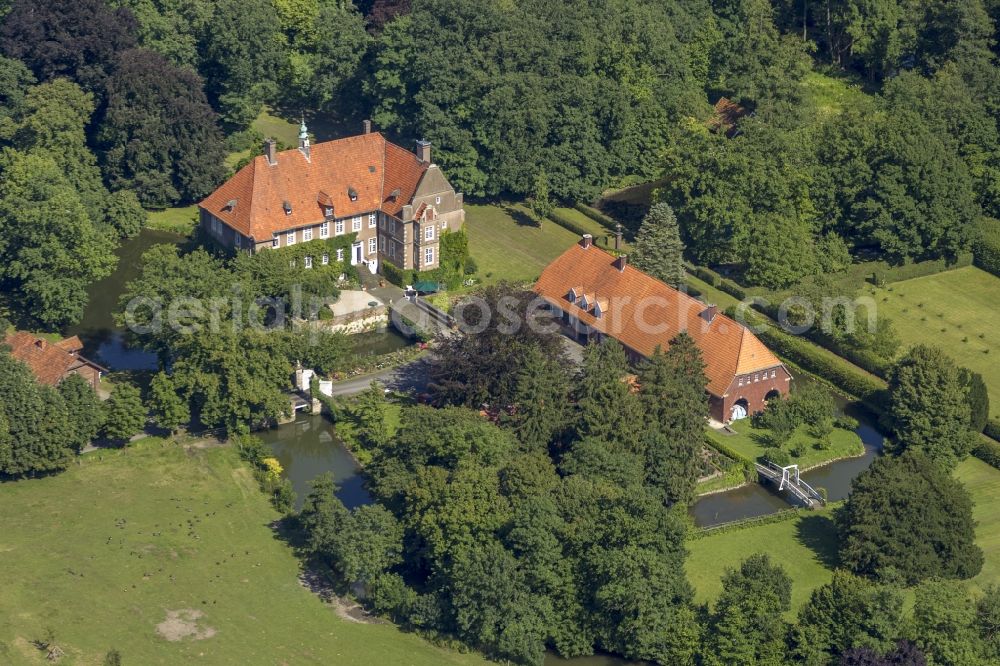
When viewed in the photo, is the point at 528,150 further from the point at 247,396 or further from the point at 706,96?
the point at 247,396

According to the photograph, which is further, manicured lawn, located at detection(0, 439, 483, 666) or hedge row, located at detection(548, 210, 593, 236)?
hedge row, located at detection(548, 210, 593, 236)

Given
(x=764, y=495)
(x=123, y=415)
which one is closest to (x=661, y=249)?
(x=764, y=495)

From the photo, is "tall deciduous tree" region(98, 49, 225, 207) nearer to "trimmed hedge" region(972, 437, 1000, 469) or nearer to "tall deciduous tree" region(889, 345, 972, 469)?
"tall deciduous tree" region(889, 345, 972, 469)

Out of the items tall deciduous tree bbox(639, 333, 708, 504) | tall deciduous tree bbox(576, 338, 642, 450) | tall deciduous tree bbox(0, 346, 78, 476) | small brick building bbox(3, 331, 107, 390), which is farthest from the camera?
small brick building bbox(3, 331, 107, 390)

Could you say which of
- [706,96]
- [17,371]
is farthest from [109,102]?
[706,96]

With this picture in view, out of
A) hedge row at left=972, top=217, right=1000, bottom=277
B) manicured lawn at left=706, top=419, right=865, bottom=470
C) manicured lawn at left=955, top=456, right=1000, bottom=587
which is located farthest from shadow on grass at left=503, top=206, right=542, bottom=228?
manicured lawn at left=955, top=456, right=1000, bottom=587

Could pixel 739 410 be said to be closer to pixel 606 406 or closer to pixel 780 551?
pixel 606 406
